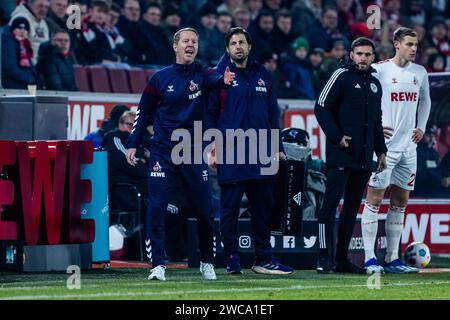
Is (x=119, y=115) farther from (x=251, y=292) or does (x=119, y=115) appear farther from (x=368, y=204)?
(x=251, y=292)

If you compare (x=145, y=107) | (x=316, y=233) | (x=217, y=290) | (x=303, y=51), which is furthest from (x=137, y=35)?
(x=217, y=290)

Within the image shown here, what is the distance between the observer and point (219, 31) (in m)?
20.4

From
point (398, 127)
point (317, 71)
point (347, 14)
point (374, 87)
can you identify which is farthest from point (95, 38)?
point (374, 87)

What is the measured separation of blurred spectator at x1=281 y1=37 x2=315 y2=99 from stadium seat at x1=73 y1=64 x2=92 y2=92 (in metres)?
3.48

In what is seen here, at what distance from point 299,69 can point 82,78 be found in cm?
394

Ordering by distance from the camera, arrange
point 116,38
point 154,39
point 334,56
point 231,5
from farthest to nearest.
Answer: point 231,5 < point 334,56 < point 154,39 < point 116,38

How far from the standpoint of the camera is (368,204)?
12.3m

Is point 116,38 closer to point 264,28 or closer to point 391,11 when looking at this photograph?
point 264,28

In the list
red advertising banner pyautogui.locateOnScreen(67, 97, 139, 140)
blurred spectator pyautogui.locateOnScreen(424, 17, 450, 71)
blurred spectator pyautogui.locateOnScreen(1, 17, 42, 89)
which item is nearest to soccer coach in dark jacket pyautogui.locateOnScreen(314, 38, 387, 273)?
red advertising banner pyautogui.locateOnScreen(67, 97, 139, 140)

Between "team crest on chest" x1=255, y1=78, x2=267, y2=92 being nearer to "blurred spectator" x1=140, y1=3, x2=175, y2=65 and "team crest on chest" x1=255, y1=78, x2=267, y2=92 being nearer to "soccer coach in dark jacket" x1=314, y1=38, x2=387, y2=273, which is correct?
"soccer coach in dark jacket" x1=314, y1=38, x2=387, y2=273

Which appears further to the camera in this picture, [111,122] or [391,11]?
[391,11]

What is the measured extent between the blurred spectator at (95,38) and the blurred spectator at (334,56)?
376 centimetres

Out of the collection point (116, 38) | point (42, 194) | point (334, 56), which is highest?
point (116, 38)

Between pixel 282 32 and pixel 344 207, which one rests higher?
pixel 282 32
